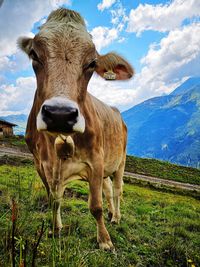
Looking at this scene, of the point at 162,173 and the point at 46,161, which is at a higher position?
the point at 46,161

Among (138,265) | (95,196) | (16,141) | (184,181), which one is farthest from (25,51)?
(16,141)

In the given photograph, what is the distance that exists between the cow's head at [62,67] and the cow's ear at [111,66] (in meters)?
0.58

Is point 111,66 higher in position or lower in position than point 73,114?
higher

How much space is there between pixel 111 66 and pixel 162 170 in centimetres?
3210

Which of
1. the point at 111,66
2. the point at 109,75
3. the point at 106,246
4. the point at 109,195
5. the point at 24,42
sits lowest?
the point at 109,195

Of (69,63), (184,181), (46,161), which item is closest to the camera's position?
(69,63)

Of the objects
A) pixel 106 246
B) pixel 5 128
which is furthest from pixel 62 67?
pixel 5 128

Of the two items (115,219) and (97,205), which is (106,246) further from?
(115,219)

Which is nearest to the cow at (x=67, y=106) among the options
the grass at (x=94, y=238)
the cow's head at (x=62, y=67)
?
the cow's head at (x=62, y=67)

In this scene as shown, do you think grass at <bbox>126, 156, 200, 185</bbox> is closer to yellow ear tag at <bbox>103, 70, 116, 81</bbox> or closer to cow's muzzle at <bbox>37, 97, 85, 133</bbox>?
yellow ear tag at <bbox>103, 70, 116, 81</bbox>

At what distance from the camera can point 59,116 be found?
2564mm

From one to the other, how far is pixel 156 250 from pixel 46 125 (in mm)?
3020

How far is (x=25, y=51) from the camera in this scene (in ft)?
13.5

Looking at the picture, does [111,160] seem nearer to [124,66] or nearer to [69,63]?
[124,66]
